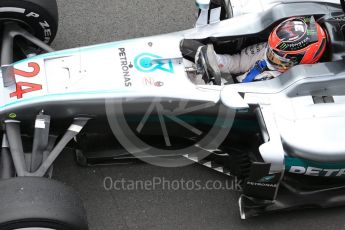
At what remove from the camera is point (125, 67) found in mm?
2672

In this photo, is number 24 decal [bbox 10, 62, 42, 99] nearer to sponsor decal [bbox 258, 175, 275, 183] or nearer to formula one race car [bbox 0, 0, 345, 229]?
formula one race car [bbox 0, 0, 345, 229]

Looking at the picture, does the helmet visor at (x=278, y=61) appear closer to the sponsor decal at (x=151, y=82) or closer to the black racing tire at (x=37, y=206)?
the sponsor decal at (x=151, y=82)

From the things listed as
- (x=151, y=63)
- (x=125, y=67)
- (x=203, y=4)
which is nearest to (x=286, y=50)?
(x=203, y=4)

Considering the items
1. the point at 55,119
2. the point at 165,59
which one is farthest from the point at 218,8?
the point at 55,119

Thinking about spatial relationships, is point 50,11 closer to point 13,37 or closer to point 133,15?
point 13,37

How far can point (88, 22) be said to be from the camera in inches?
143

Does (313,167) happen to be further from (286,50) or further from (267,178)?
(286,50)

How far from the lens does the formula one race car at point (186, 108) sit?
8.19ft

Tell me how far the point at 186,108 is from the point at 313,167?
65 centimetres

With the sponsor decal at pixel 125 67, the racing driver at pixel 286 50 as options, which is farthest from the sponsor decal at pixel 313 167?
the sponsor decal at pixel 125 67

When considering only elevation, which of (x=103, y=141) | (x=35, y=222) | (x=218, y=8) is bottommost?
(x=103, y=141)

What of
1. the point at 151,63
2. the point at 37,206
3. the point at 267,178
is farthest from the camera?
the point at 151,63

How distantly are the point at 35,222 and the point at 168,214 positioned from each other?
32.5 inches

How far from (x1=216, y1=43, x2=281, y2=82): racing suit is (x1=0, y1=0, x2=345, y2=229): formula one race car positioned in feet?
0.19
